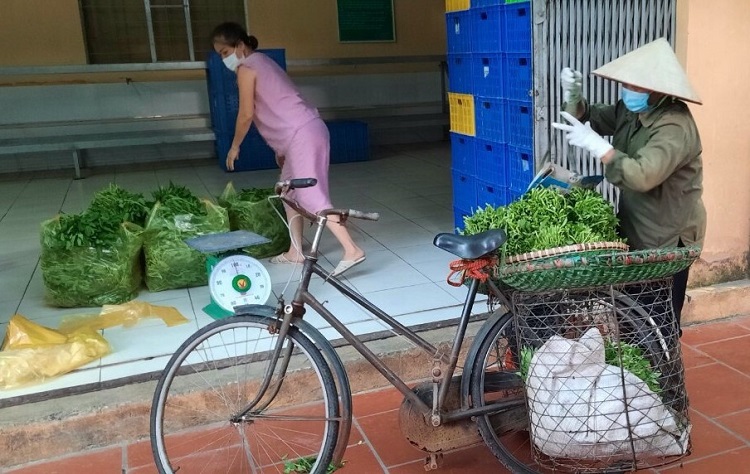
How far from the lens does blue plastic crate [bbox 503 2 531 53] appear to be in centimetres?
352

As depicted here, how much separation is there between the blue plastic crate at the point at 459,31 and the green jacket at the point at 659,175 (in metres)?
1.64

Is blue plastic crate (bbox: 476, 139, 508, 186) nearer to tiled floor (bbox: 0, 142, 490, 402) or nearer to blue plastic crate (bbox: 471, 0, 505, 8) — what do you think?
tiled floor (bbox: 0, 142, 490, 402)

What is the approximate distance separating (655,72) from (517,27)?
4.58ft

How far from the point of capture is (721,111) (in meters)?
3.59

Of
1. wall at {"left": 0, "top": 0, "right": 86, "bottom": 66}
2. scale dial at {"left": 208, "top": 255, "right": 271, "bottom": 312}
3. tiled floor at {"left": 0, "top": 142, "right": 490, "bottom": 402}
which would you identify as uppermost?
wall at {"left": 0, "top": 0, "right": 86, "bottom": 66}

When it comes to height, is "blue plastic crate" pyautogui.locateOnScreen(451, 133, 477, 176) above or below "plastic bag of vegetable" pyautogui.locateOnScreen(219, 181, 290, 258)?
above

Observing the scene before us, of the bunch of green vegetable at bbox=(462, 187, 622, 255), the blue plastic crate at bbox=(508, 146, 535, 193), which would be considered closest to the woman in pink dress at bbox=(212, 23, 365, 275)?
the blue plastic crate at bbox=(508, 146, 535, 193)

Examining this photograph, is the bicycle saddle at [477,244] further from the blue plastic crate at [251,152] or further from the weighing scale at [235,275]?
the blue plastic crate at [251,152]

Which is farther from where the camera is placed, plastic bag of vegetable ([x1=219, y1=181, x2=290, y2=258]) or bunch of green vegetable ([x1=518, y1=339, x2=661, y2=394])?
plastic bag of vegetable ([x1=219, y1=181, x2=290, y2=258])

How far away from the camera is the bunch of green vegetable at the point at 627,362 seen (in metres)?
2.24

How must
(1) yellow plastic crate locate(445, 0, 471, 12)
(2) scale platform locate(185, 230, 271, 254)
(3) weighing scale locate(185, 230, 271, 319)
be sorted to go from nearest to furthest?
(2) scale platform locate(185, 230, 271, 254)
(3) weighing scale locate(185, 230, 271, 319)
(1) yellow plastic crate locate(445, 0, 471, 12)

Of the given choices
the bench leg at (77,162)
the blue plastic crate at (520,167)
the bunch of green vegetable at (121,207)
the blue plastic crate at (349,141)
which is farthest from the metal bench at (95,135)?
the blue plastic crate at (520,167)

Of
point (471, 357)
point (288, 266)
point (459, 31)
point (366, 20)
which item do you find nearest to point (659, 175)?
point (471, 357)

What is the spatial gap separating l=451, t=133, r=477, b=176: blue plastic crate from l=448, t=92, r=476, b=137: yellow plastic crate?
0.04 m
